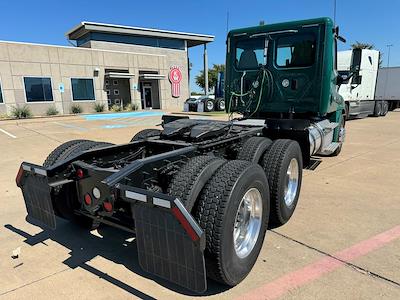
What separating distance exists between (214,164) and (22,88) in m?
24.3

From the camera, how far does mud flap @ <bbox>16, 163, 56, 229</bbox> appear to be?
2.94 metres

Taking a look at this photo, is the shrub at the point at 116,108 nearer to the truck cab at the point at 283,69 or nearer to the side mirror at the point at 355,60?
the truck cab at the point at 283,69

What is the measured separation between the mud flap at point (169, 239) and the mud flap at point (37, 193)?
108cm

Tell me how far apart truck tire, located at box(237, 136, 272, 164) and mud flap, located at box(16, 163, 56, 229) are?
2.18m

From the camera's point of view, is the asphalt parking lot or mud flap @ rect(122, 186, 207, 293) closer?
mud flap @ rect(122, 186, 207, 293)

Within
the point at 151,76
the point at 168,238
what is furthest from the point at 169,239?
the point at 151,76

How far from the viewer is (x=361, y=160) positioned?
24.2ft

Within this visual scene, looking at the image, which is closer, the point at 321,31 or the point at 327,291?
the point at 327,291

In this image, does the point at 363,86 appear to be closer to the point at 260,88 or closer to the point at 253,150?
the point at 260,88

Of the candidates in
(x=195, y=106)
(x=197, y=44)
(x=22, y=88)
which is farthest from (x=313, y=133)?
(x=197, y=44)

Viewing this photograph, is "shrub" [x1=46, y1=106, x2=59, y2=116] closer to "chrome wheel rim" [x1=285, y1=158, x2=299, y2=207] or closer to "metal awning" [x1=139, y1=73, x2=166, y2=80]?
"metal awning" [x1=139, y1=73, x2=166, y2=80]

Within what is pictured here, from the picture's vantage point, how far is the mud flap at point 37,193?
2.94 m

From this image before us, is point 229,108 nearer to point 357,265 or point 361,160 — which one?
point 361,160

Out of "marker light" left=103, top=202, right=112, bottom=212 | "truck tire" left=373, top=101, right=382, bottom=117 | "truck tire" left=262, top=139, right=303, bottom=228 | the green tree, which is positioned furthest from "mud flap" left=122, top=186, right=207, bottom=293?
the green tree
